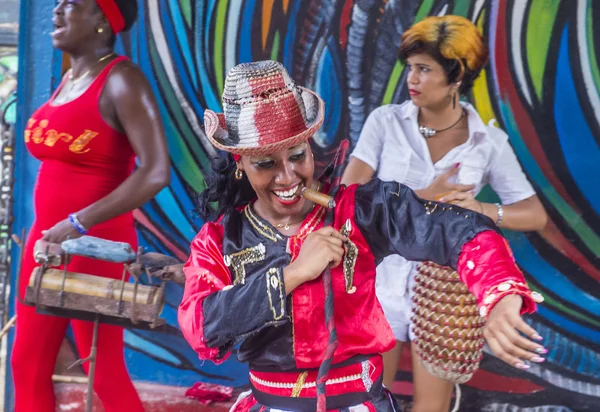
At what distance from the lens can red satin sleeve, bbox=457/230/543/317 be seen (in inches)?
63.9

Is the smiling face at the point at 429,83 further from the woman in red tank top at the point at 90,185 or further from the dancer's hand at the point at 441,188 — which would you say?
the woman in red tank top at the point at 90,185

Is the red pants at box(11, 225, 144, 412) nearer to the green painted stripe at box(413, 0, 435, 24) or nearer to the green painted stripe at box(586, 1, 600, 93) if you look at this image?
the green painted stripe at box(413, 0, 435, 24)

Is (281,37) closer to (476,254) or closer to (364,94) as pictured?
(364,94)

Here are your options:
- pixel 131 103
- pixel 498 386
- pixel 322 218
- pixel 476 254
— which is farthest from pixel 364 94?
pixel 476 254

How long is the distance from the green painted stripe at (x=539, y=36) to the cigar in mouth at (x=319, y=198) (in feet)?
7.62

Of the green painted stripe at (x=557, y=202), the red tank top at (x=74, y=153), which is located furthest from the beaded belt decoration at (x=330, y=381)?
the green painted stripe at (x=557, y=202)

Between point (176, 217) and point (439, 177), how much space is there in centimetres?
176

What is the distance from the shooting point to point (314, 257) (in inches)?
73.7

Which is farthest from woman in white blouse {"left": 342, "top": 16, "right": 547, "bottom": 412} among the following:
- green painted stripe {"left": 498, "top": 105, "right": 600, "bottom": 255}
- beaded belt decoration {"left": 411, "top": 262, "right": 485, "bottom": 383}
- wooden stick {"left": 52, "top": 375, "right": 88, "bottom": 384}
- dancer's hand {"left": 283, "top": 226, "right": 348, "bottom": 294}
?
wooden stick {"left": 52, "top": 375, "right": 88, "bottom": 384}

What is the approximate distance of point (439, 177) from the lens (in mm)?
3234

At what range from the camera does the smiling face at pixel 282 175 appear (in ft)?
6.61

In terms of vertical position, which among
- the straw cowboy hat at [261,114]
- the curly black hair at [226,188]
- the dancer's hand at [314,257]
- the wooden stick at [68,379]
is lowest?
the wooden stick at [68,379]

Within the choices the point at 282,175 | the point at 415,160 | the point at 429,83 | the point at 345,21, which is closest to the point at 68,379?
the point at 415,160

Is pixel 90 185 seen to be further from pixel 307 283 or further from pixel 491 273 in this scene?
pixel 491 273
